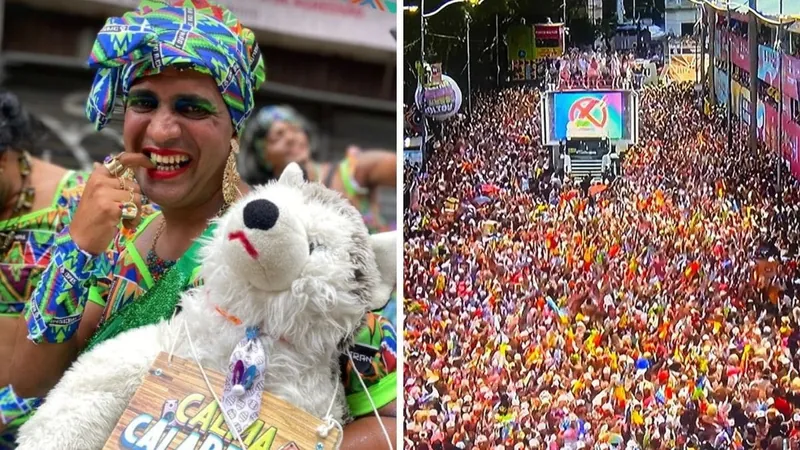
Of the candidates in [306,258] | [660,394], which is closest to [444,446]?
[660,394]

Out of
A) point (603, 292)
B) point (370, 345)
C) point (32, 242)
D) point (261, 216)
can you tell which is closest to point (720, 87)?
point (603, 292)

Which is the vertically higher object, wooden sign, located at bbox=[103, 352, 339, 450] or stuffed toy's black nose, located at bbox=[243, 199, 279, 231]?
stuffed toy's black nose, located at bbox=[243, 199, 279, 231]

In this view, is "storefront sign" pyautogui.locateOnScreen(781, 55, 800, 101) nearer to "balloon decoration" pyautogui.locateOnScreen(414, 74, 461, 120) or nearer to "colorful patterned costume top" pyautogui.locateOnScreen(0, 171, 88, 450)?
"balloon decoration" pyautogui.locateOnScreen(414, 74, 461, 120)

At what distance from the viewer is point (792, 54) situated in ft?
6.21

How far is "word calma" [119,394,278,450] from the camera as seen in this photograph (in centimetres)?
152

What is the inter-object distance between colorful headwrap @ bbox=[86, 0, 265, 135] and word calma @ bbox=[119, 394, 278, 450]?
0.56 metres

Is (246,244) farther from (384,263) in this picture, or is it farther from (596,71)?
(596,71)

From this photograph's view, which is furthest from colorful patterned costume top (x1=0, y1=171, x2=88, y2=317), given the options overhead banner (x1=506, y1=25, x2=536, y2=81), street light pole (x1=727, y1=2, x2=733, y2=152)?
street light pole (x1=727, y1=2, x2=733, y2=152)

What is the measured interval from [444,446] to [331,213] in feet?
2.24

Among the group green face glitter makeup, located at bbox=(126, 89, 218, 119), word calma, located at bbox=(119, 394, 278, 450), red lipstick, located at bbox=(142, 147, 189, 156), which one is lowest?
word calma, located at bbox=(119, 394, 278, 450)

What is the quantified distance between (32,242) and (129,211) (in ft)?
0.88

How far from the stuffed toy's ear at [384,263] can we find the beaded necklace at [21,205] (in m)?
0.75

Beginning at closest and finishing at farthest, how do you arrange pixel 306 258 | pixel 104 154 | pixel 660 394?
pixel 306 258
pixel 104 154
pixel 660 394

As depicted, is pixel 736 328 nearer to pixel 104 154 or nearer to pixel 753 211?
pixel 753 211
